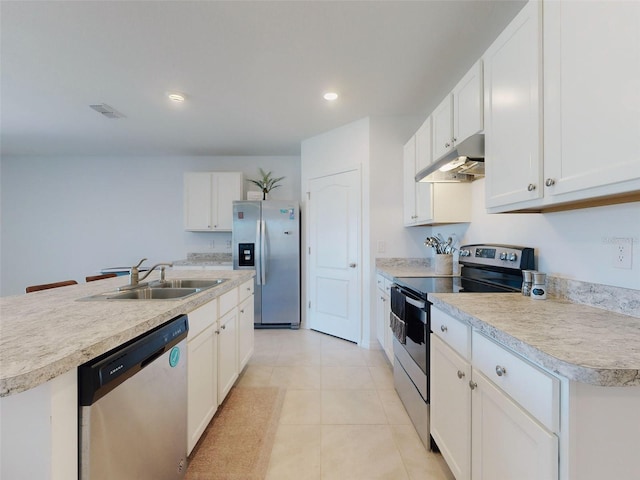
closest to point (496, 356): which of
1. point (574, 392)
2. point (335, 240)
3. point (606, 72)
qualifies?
point (574, 392)

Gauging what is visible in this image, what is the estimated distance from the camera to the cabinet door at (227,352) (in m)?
1.81

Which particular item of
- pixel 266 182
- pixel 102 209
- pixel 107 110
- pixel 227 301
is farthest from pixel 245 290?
pixel 102 209

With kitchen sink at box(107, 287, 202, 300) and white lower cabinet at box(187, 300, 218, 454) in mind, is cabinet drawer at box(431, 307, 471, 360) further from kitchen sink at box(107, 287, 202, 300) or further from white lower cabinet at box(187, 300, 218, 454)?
kitchen sink at box(107, 287, 202, 300)

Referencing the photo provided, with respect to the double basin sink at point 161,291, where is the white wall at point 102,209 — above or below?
above

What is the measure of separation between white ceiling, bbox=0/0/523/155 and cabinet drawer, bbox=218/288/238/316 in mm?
1756

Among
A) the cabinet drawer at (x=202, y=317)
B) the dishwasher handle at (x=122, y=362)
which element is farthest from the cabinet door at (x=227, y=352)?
the dishwasher handle at (x=122, y=362)

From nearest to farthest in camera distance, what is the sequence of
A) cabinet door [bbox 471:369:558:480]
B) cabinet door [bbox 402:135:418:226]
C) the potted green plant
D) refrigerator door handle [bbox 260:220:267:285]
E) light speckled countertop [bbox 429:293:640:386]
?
light speckled countertop [bbox 429:293:640:386], cabinet door [bbox 471:369:558:480], cabinet door [bbox 402:135:418:226], refrigerator door handle [bbox 260:220:267:285], the potted green plant

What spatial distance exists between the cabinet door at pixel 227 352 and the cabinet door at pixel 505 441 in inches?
57.0

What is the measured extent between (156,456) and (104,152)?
15.7ft

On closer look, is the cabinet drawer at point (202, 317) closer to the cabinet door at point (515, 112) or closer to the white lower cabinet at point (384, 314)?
the white lower cabinet at point (384, 314)

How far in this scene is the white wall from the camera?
4.46m

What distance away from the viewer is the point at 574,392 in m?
0.68

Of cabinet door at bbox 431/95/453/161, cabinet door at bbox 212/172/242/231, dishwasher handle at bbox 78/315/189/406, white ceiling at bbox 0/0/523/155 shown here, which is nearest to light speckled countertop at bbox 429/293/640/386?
cabinet door at bbox 431/95/453/161

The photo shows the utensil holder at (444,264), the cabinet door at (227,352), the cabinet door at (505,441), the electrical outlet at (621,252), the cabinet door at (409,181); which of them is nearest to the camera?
the cabinet door at (505,441)
